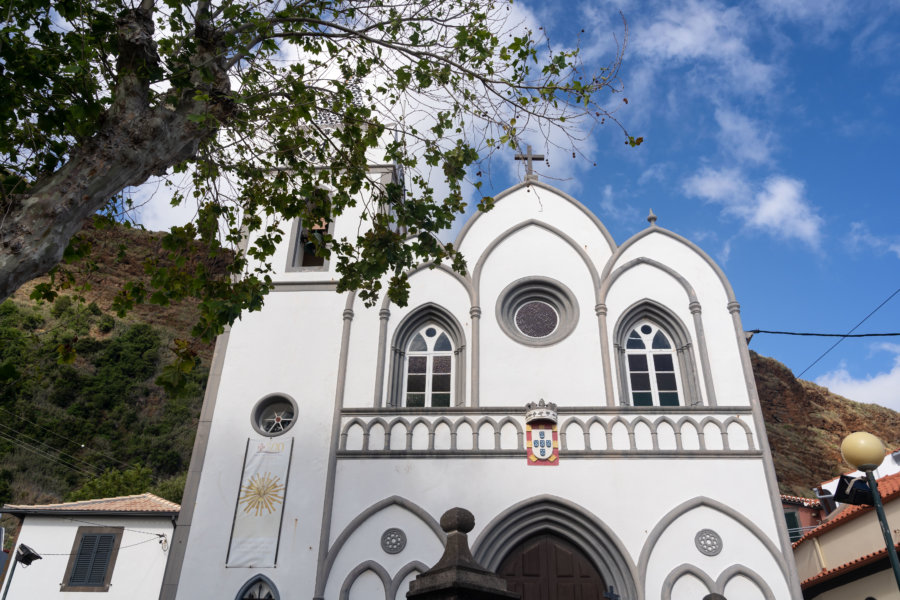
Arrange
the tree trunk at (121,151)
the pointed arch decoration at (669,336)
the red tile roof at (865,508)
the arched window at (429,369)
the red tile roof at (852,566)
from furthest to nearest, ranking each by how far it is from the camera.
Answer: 1. the red tile roof at (865,508)
2. the arched window at (429,369)
3. the pointed arch decoration at (669,336)
4. the red tile roof at (852,566)
5. the tree trunk at (121,151)

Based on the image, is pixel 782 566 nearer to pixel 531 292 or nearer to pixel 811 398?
pixel 531 292

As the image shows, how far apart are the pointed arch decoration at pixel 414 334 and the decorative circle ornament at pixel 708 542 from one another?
4.18m

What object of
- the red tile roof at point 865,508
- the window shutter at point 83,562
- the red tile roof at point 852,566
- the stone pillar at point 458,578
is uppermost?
the red tile roof at point 865,508

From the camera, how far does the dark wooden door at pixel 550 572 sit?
1070cm

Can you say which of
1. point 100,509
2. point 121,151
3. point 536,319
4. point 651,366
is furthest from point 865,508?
point 100,509

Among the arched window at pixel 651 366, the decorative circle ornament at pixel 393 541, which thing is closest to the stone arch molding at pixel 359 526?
the decorative circle ornament at pixel 393 541

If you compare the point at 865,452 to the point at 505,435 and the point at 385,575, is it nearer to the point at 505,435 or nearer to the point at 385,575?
the point at 505,435

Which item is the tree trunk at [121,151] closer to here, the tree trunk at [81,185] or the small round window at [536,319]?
the tree trunk at [81,185]

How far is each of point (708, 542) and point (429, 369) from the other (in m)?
5.28

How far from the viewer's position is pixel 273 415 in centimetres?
1241

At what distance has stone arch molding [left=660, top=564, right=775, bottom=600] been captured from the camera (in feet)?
33.7

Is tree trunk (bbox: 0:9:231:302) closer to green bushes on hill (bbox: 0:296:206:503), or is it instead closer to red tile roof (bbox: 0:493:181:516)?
red tile roof (bbox: 0:493:181:516)

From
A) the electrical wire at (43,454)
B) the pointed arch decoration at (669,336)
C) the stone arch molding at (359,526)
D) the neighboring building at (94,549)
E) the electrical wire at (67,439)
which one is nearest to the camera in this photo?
the stone arch molding at (359,526)

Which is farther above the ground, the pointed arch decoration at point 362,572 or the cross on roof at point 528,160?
the cross on roof at point 528,160
